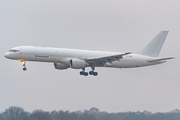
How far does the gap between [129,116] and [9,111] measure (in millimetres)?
18593

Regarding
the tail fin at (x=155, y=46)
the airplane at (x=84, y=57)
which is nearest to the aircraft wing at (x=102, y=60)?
the airplane at (x=84, y=57)

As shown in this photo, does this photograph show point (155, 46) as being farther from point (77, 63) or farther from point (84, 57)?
point (77, 63)

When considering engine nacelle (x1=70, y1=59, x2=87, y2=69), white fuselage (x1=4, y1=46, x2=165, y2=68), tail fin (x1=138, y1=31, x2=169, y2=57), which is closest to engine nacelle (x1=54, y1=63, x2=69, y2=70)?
white fuselage (x1=4, y1=46, x2=165, y2=68)

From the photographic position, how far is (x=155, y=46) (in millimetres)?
78562

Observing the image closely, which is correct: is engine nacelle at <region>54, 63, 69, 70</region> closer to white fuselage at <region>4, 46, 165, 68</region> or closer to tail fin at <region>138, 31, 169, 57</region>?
white fuselage at <region>4, 46, 165, 68</region>

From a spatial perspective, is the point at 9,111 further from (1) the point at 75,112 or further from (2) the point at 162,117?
(2) the point at 162,117

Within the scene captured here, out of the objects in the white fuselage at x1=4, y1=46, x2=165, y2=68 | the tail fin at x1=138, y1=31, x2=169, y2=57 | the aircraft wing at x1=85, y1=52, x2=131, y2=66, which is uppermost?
the tail fin at x1=138, y1=31, x2=169, y2=57

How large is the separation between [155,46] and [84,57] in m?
14.2

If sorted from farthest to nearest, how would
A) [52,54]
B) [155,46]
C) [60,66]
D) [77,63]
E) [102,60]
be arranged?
[155,46] < [60,66] < [102,60] < [77,63] < [52,54]

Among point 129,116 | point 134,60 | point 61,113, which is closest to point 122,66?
point 134,60

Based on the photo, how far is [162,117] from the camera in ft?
231

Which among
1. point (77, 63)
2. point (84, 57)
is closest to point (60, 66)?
point (84, 57)

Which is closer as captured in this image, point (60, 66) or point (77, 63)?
point (77, 63)

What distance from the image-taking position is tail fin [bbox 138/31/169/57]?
77.7 meters
